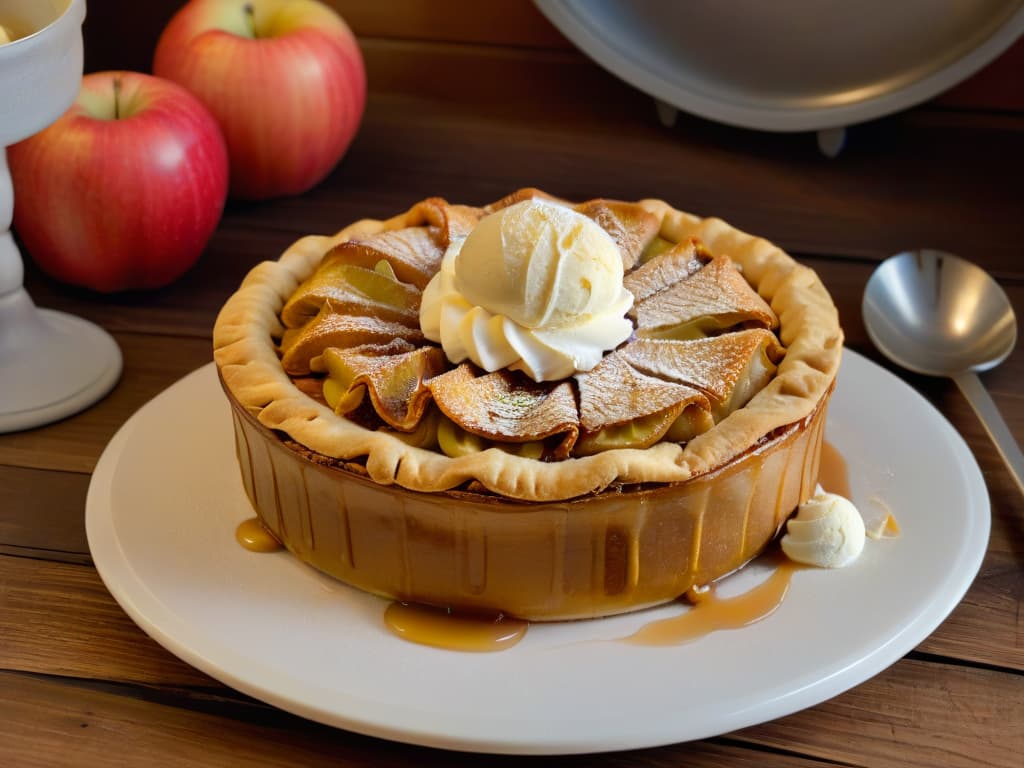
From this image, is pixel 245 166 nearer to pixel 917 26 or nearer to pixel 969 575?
pixel 917 26

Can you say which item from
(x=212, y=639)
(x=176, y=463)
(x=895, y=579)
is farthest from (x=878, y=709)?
(x=176, y=463)

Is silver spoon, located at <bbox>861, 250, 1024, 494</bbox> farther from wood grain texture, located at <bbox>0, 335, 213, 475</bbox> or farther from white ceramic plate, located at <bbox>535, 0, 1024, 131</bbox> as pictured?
wood grain texture, located at <bbox>0, 335, 213, 475</bbox>

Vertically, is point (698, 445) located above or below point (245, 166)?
above

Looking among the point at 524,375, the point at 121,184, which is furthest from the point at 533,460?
the point at 121,184

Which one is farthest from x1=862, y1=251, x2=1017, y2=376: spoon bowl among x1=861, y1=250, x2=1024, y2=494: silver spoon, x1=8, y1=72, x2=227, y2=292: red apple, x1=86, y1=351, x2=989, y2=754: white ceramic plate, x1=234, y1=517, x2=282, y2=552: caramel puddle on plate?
x1=8, y1=72, x2=227, y2=292: red apple

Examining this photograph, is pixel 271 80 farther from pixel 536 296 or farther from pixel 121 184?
pixel 536 296

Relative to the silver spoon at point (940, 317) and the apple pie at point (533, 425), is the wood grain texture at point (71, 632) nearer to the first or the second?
the apple pie at point (533, 425)
